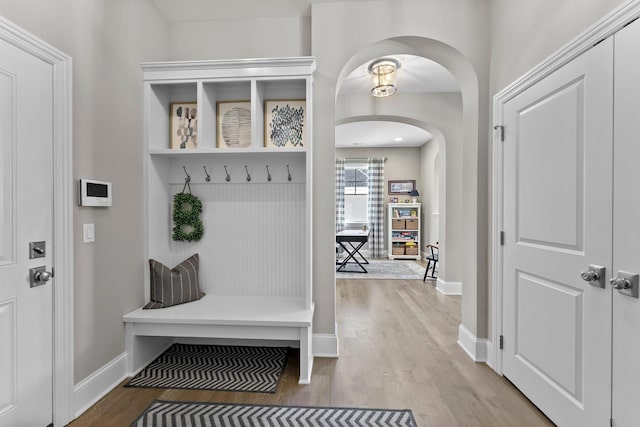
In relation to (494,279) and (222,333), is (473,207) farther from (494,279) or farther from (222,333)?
(222,333)

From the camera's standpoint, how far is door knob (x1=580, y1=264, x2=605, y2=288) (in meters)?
1.51

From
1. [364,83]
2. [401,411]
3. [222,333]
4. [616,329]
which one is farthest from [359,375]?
[364,83]

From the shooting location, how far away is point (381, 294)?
4652mm

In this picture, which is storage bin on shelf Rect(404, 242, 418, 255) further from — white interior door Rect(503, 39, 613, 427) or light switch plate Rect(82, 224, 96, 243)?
light switch plate Rect(82, 224, 96, 243)

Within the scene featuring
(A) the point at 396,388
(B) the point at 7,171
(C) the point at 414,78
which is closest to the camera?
(B) the point at 7,171

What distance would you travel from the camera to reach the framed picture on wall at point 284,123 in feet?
8.54

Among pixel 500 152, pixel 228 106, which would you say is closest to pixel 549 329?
pixel 500 152

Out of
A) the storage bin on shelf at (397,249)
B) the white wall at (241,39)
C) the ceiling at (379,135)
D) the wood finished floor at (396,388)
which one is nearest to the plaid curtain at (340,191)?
the ceiling at (379,135)

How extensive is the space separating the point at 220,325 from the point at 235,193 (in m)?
1.05

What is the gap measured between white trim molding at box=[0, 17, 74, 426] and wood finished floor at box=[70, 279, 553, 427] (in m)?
0.22

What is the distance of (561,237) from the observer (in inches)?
69.5

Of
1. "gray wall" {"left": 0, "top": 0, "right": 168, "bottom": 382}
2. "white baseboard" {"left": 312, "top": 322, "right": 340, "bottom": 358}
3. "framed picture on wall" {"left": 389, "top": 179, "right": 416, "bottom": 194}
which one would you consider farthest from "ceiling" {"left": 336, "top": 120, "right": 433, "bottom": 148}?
"white baseboard" {"left": 312, "top": 322, "right": 340, "bottom": 358}

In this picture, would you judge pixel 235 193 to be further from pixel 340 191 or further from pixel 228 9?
pixel 340 191

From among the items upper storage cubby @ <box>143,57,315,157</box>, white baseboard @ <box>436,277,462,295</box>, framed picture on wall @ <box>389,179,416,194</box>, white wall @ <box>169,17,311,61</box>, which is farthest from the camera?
framed picture on wall @ <box>389,179,416,194</box>
